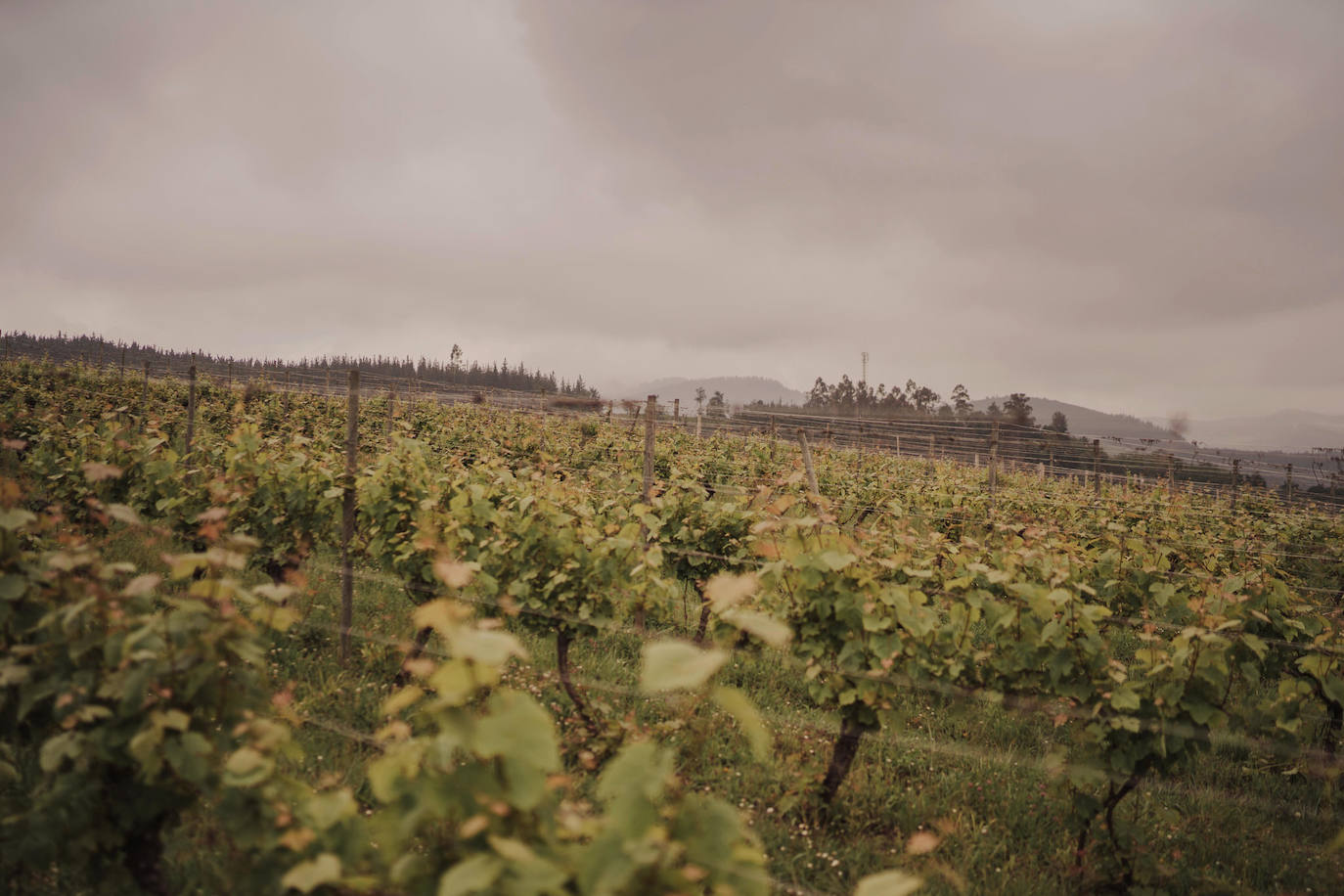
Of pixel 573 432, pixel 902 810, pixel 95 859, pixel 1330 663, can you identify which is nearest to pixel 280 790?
pixel 95 859

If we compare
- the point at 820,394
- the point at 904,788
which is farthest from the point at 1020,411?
the point at 904,788

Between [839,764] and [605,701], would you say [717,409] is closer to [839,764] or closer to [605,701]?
[605,701]

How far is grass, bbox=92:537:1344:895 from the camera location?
3412 millimetres

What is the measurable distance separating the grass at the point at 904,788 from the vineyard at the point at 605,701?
1.1 inches

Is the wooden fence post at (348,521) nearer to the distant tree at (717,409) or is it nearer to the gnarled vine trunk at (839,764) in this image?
the gnarled vine trunk at (839,764)

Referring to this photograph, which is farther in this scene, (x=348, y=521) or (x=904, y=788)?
(x=348, y=521)

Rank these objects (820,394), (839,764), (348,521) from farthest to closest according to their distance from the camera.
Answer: (820,394) → (348,521) → (839,764)

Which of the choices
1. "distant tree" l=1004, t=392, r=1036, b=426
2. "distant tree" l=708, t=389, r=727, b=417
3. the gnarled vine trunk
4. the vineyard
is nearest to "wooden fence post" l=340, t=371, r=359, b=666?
the vineyard

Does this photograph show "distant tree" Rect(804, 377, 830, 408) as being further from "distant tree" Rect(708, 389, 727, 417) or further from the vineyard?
the vineyard

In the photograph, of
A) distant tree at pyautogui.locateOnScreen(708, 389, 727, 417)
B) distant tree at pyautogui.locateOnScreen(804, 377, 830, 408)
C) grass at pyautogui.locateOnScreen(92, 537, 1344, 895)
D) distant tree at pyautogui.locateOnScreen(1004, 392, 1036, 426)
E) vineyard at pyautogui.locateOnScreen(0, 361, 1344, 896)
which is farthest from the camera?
distant tree at pyautogui.locateOnScreen(804, 377, 830, 408)

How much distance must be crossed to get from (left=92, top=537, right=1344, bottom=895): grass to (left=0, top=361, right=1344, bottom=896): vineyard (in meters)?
0.03

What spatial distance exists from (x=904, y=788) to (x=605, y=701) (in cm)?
222

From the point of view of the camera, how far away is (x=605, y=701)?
186 inches

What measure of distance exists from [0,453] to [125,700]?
282 inches
